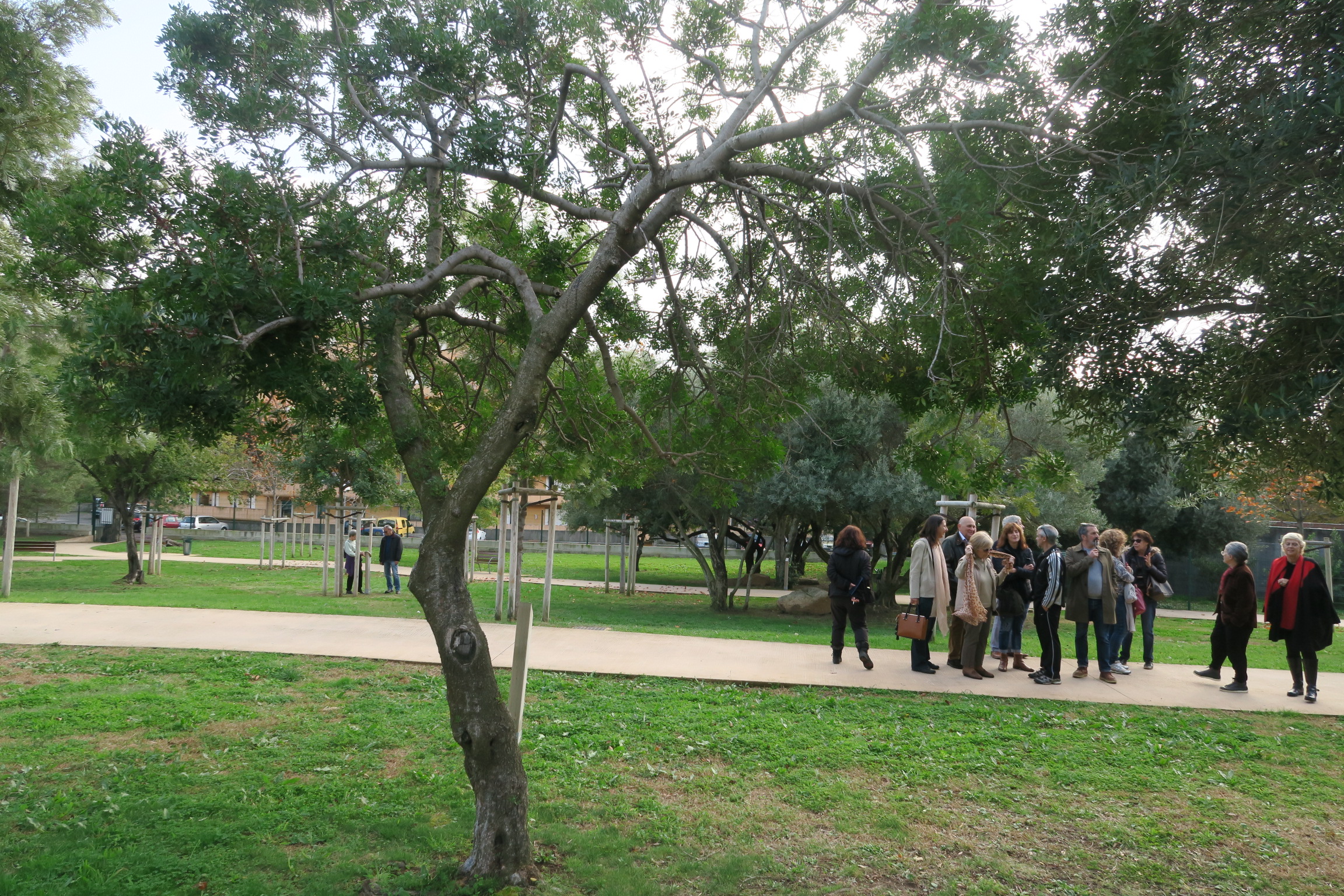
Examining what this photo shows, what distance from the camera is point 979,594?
31.5ft

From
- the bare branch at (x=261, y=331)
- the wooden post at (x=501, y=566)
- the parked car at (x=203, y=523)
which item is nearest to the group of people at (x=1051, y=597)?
the wooden post at (x=501, y=566)

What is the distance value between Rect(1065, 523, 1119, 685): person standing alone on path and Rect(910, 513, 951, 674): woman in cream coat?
131cm

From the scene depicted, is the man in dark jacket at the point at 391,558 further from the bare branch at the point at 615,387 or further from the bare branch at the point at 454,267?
the bare branch at the point at 454,267

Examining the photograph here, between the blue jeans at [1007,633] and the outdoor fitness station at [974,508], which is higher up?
the outdoor fitness station at [974,508]

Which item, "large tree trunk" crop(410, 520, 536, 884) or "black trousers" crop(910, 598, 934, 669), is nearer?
"large tree trunk" crop(410, 520, 536, 884)

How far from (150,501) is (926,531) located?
21.6m

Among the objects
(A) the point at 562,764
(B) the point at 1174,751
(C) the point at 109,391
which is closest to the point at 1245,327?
→ (B) the point at 1174,751

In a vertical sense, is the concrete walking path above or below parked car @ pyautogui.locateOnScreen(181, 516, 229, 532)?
below

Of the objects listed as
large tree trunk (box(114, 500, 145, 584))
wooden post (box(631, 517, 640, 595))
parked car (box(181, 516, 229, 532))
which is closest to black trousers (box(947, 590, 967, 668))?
wooden post (box(631, 517, 640, 595))

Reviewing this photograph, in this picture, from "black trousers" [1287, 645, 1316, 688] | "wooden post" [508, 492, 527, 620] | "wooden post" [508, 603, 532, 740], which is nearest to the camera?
"wooden post" [508, 603, 532, 740]

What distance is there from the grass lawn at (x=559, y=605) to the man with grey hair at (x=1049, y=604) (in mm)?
3453

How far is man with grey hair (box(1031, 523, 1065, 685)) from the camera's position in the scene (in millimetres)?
9672

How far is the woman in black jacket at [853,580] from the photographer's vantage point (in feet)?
32.3

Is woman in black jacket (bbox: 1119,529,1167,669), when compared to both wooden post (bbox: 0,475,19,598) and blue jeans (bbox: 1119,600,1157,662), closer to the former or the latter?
blue jeans (bbox: 1119,600,1157,662)
